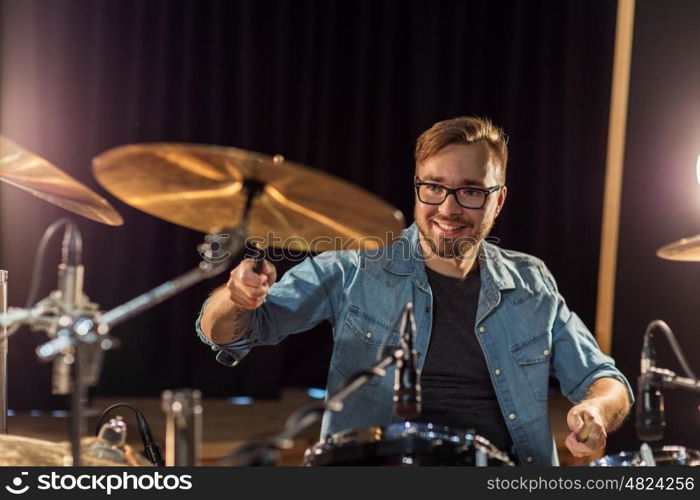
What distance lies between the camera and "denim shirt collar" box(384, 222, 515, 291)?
7.06 feet

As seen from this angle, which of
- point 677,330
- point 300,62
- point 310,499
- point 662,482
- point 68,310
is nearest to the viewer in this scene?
point 68,310

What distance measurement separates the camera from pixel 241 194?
4.65ft

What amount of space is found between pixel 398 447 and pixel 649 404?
488 millimetres

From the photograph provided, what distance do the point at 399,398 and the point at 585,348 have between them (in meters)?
0.81

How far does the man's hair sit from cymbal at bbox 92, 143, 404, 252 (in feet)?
2.03

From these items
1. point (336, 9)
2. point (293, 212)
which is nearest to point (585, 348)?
point (293, 212)

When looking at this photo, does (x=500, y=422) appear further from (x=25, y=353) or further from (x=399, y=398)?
(x=25, y=353)

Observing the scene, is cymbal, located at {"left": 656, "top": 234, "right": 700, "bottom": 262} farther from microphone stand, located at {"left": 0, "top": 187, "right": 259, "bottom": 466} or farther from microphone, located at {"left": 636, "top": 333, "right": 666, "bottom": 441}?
microphone stand, located at {"left": 0, "top": 187, "right": 259, "bottom": 466}

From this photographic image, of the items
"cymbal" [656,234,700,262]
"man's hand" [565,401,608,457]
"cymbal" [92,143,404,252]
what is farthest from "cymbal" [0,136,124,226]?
"cymbal" [656,234,700,262]

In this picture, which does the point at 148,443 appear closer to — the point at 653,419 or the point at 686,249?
the point at 653,419

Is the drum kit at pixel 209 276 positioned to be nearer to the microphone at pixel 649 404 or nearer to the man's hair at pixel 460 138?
the microphone at pixel 649 404

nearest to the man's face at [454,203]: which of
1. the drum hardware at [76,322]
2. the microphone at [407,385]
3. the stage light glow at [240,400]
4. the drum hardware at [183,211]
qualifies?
the drum hardware at [183,211]

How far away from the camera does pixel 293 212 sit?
148 cm

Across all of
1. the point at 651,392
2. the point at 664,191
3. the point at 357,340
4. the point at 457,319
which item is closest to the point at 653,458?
the point at 651,392
